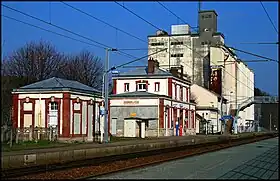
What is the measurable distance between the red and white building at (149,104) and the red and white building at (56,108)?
403 inches

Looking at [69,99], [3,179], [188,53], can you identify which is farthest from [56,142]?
[188,53]

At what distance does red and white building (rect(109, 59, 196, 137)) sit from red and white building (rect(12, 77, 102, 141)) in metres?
10.2

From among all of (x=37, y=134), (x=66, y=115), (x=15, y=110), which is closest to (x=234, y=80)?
(x=66, y=115)

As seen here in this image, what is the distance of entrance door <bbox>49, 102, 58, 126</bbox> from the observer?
43.9m

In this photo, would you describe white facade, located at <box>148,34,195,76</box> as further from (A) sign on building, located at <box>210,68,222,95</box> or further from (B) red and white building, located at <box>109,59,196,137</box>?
(B) red and white building, located at <box>109,59,196,137</box>

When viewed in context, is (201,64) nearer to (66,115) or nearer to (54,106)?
(54,106)

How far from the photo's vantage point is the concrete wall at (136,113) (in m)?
57.6

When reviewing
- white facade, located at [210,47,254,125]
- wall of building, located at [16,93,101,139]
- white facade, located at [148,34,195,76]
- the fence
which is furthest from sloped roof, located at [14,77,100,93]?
white facade, located at [148,34,195,76]

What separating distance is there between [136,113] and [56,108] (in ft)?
55.2

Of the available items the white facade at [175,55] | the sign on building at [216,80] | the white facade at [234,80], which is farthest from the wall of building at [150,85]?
the white facade at [175,55]

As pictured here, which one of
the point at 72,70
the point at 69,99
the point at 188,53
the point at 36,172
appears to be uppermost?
the point at 188,53

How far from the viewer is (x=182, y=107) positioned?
67625 millimetres

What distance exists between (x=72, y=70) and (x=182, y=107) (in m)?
18.8

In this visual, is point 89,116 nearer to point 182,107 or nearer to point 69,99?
point 69,99
